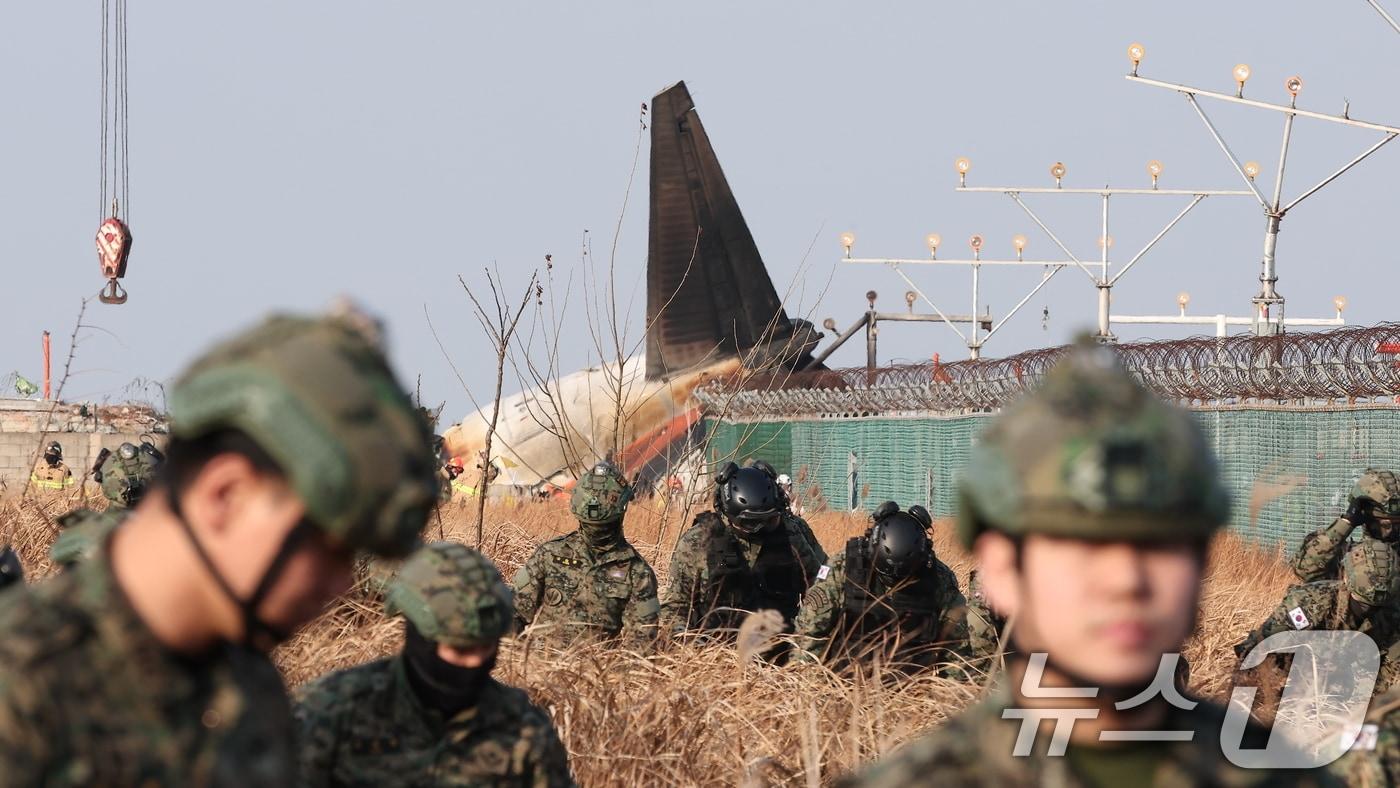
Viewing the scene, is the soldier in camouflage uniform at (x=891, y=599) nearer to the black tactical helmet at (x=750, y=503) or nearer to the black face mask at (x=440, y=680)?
the black tactical helmet at (x=750, y=503)

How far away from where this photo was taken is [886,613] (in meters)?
9.19

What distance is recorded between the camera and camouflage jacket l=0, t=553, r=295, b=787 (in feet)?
6.76

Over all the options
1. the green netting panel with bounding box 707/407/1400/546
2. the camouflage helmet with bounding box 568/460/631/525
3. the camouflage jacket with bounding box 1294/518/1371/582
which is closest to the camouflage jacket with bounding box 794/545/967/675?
the camouflage helmet with bounding box 568/460/631/525

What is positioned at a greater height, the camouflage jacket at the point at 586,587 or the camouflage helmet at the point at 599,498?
the camouflage helmet at the point at 599,498

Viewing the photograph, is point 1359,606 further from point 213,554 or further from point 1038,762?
point 213,554

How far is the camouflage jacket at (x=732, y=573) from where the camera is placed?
10242mm

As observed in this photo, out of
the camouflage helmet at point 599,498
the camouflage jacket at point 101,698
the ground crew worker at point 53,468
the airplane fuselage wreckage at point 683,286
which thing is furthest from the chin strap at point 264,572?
the airplane fuselage wreckage at point 683,286

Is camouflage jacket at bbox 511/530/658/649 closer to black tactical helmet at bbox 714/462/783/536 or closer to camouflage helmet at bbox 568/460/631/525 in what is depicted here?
camouflage helmet at bbox 568/460/631/525

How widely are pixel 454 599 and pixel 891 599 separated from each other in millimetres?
5079

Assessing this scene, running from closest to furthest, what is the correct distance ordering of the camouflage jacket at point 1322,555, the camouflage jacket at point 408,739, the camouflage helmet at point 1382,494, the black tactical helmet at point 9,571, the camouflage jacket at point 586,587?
the camouflage jacket at point 408,739 → the black tactical helmet at point 9,571 → the camouflage jacket at point 586,587 → the camouflage helmet at point 1382,494 → the camouflage jacket at point 1322,555

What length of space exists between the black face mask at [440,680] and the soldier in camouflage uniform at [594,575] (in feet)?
15.4

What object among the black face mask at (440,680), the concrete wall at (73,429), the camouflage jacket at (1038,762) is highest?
the camouflage jacket at (1038,762)

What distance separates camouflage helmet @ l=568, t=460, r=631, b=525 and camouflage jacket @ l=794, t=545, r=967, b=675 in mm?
1226

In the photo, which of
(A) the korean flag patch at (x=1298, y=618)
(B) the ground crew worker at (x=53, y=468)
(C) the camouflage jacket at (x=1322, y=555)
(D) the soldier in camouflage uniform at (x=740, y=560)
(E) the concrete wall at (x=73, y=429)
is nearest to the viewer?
(A) the korean flag patch at (x=1298, y=618)
